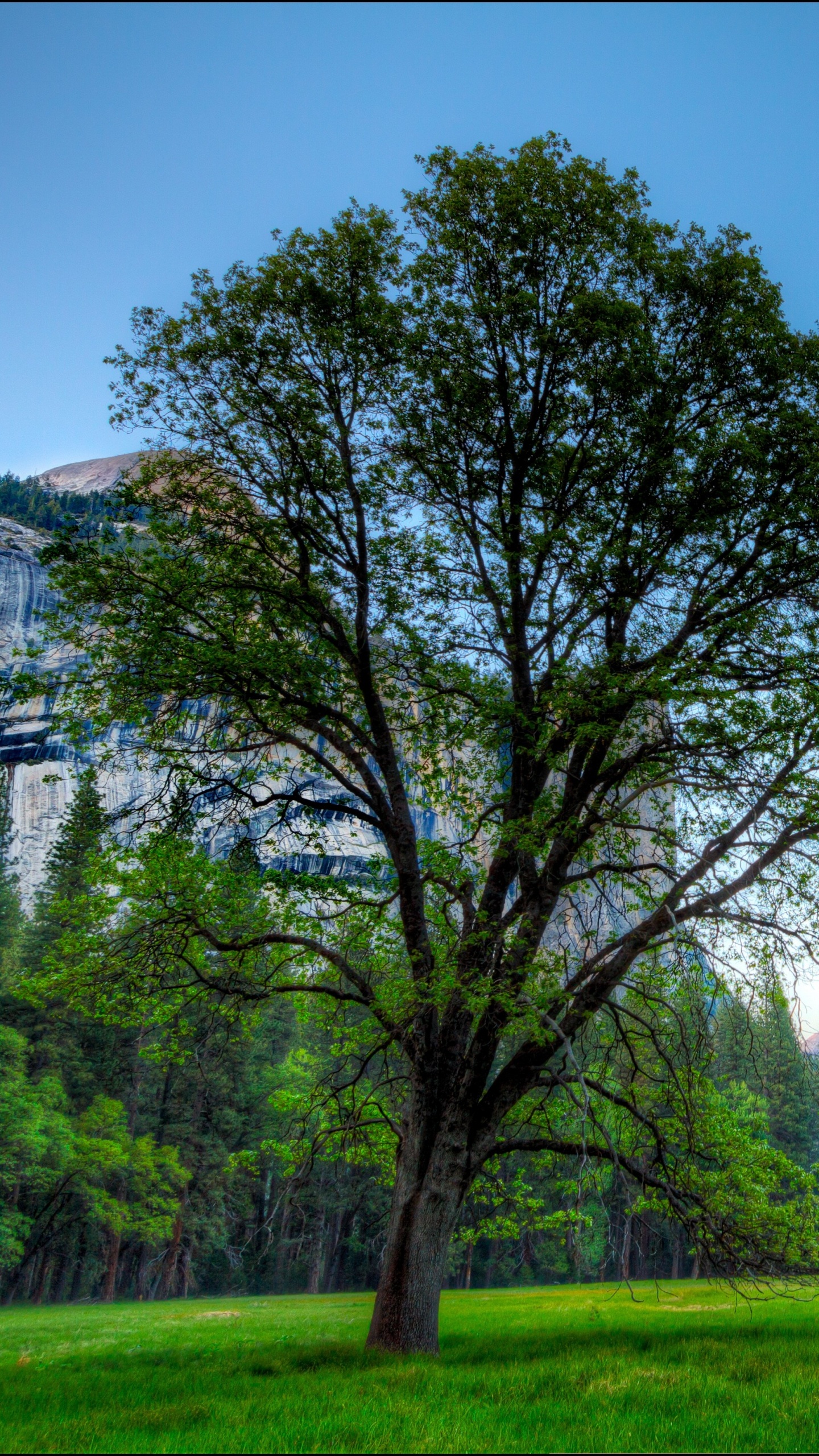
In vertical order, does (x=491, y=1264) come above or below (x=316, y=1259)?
above

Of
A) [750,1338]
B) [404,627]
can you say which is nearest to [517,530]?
[404,627]

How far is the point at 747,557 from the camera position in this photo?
11672mm

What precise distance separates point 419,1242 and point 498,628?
8213mm

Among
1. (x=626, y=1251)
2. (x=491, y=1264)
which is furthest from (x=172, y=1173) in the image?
(x=626, y=1251)

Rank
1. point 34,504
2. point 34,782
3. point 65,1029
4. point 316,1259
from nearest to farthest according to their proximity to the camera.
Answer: point 65,1029 < point 316,1259 < point 34,782 < point 34,504

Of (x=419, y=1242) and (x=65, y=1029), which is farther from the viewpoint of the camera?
(x=65, y=1029)

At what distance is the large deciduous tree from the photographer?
10.3 metres

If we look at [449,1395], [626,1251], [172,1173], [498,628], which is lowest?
[172,1173]

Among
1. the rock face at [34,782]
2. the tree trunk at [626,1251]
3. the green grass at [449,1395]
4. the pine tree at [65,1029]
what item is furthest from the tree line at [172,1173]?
the rock face at [34,782]

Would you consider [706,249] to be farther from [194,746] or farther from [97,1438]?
[97,1438]

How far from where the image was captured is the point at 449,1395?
7137mm

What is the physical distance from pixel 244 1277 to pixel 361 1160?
161ft

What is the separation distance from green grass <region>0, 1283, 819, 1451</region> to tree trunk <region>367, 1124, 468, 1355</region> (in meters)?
0.48

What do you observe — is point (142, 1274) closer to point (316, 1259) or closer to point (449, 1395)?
point (316, 1259)
